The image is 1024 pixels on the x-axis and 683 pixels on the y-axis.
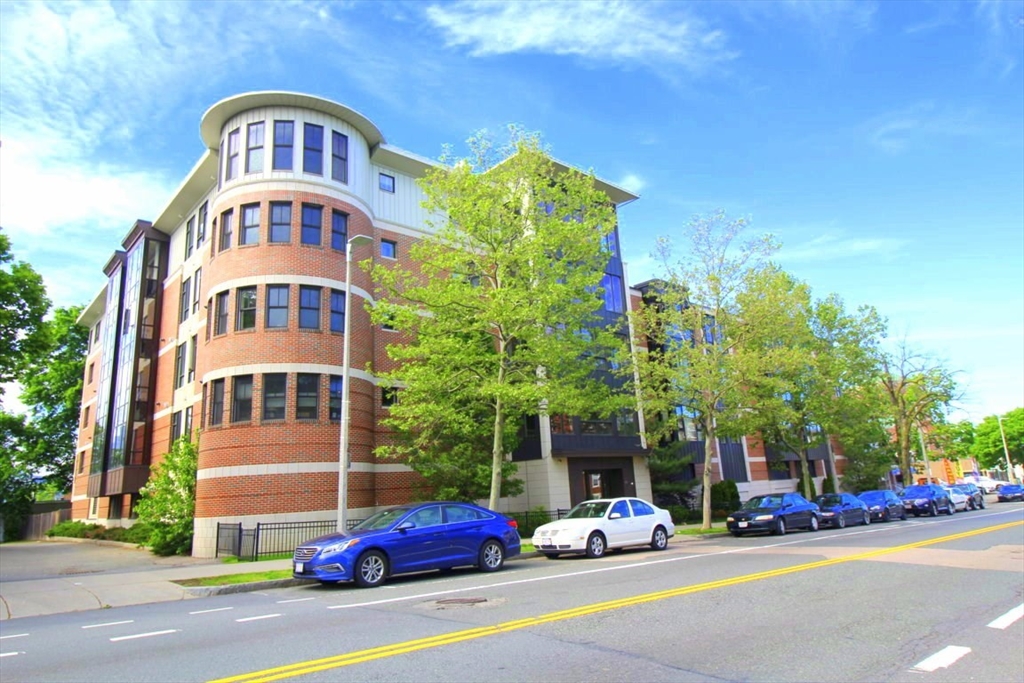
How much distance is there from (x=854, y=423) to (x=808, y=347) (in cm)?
549

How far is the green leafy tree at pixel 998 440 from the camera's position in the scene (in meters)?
80.1

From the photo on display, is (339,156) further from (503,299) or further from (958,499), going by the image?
(958,499)

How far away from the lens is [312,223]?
2370cm

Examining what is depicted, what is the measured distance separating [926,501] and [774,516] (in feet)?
50.1

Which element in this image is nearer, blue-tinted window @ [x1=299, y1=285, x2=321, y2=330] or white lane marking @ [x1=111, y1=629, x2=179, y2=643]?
white lane marking @ [x1=111, y1=629, x2=179, y2=643]

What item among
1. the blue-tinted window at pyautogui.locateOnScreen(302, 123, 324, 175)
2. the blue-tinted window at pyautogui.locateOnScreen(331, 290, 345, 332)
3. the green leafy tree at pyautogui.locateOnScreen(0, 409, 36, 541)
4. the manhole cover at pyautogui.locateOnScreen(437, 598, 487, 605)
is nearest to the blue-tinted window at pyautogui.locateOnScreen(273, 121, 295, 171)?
the blue-tinted window at pyautogui.locateOnScreen(302, 123, 324, 175)

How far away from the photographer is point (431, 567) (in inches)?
512

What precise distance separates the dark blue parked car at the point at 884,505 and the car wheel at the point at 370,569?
2558cm

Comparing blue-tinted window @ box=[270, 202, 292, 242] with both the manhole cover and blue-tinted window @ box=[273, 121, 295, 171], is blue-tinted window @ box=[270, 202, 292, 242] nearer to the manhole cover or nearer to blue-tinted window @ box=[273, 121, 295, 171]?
blue-tinted window @ box=[273, 121, 295, 171]

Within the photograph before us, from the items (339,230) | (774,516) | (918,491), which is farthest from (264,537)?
(918,491)

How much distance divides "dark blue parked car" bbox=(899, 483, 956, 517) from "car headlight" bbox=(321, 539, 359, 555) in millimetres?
30378

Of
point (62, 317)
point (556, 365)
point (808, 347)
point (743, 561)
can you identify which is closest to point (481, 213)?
point (556, 365)

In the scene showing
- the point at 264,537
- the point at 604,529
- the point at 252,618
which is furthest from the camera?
the point at 264,537

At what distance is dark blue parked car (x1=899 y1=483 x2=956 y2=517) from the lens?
108 feet
